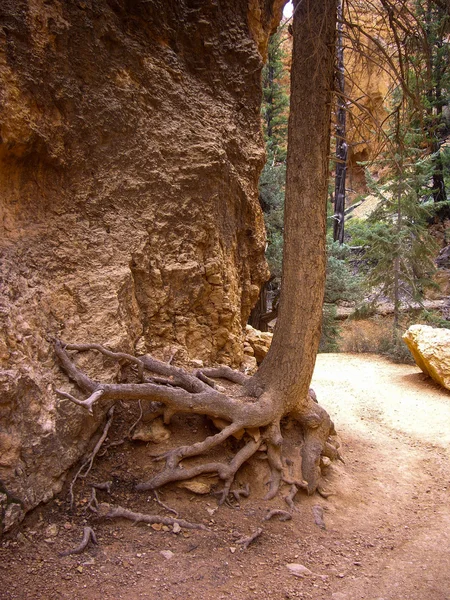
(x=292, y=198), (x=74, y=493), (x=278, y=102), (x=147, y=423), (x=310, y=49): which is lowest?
(x=74, y=493)

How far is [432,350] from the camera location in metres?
8.40

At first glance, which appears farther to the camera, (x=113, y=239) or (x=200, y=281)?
(x=200, y=281)

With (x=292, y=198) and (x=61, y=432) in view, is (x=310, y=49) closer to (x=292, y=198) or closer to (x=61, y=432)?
(x=292, y=198)

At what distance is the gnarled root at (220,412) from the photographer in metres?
3.81

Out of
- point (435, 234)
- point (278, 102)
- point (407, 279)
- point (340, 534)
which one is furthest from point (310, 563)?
point (435, 234)

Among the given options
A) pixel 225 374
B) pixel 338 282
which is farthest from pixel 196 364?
pixel 338 282

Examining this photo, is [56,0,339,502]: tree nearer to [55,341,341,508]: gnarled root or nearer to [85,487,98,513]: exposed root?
[55,341,341,508]: gnarled root

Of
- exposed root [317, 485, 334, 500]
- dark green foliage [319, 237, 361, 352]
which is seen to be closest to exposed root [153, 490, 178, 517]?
exposed root [317, 485, 334, 500]

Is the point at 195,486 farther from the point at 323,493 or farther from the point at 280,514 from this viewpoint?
the point at 323,493

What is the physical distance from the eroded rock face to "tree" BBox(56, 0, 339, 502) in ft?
14.9

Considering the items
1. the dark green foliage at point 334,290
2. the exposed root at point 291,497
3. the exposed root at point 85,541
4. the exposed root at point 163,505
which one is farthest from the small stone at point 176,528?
the dark green foliage at point 334,290

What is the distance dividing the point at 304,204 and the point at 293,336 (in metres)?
1.22

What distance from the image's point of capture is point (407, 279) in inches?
494

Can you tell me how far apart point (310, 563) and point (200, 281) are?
9.45 ft
